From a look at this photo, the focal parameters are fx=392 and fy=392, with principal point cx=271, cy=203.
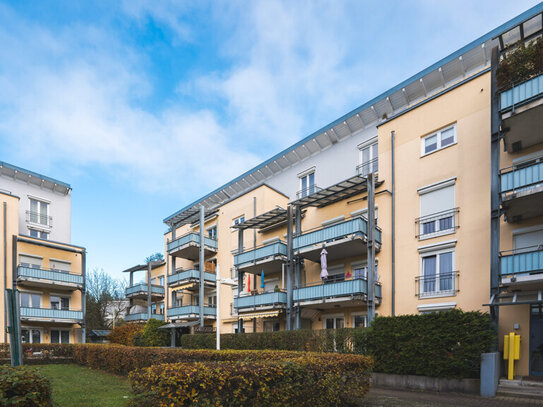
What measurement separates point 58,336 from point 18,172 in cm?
1532

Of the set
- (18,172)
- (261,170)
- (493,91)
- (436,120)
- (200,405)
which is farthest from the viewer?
(18,172)

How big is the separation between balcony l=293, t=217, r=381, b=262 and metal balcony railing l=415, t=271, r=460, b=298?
297 cm

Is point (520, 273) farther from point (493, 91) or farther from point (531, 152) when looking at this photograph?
point (493, 91)

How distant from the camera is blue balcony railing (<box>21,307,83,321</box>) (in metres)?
29.7

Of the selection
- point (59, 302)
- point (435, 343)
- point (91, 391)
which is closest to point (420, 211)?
point (435, 343)

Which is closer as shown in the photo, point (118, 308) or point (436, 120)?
point (436, 120)

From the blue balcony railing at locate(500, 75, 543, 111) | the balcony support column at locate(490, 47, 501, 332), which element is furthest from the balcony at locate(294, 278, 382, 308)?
the blue balcony railing at locate(500, 75, 543, 111)

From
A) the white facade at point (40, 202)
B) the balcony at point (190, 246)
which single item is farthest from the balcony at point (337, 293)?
the white facade at point (40, 202)

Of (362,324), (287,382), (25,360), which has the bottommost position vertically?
(25,360)

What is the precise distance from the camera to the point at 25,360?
76.6 feet

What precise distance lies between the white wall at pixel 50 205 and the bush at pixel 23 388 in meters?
34.8

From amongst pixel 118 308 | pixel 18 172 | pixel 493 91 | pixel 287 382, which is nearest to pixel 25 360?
pixel 18 172

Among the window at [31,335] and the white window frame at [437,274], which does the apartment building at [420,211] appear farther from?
the window at [31,335]

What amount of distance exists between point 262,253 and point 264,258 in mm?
358
